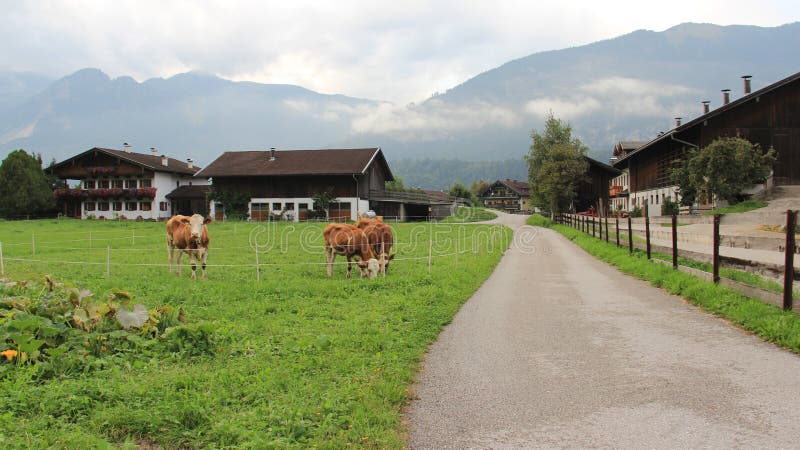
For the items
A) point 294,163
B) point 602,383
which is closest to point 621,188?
point 294,163

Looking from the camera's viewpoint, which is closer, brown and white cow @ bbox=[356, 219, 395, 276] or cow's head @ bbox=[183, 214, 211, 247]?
brown and white cow @ bbox=[356, 219, 395, 276]

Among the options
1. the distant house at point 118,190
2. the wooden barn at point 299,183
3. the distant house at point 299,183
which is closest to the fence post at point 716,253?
the wooden barn at point 299,183

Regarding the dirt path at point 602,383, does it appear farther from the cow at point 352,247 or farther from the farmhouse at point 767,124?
the farmhouse at point 767,124

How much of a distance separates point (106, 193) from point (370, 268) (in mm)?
57256

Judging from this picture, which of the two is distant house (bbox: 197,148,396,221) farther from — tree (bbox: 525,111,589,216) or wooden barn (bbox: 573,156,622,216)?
wooden barn (bbox: 573,156,622,216)

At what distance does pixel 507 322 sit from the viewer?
27.7 ft

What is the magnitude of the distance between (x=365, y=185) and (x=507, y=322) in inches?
1916

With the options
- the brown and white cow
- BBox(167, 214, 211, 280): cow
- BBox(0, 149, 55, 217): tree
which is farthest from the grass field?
BBox(0, 149, 55, 217): tree

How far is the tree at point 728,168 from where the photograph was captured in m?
30.8

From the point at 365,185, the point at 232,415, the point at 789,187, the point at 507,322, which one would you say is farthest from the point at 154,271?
the point at 365,185

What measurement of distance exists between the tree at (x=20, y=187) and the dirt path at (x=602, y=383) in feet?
206

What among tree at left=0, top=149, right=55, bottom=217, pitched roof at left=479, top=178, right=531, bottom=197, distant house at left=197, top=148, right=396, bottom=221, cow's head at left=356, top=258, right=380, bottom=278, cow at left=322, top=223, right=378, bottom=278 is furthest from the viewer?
pitched roof at left=479, top=178, right=531, bottom=197

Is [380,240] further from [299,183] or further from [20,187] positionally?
[20,187]

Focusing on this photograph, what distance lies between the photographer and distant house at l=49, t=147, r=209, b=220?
196 ft
